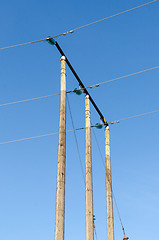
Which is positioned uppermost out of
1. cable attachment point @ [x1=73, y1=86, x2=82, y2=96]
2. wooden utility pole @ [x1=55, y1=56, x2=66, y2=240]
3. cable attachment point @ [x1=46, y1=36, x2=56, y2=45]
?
cable attachment point @ [x1=46, y1=36, x2=56, y2=45]

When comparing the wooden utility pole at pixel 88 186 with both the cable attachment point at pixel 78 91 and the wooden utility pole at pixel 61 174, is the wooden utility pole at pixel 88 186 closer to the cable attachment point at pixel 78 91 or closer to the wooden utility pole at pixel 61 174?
the cable attachment point at pixel 78 91

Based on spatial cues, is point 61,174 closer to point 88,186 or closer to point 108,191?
point 88,186

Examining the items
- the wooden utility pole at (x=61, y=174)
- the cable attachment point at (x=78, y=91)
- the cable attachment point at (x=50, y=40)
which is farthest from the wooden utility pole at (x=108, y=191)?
the cable attachment point at (x=50, y=40)

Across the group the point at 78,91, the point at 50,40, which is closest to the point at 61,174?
the point at 78,91

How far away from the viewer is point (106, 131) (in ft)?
56.9

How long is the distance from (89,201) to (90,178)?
2.85 feet

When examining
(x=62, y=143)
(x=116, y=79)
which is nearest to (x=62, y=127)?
(x=62, y=143)

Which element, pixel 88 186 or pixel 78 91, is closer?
pixel 88 186

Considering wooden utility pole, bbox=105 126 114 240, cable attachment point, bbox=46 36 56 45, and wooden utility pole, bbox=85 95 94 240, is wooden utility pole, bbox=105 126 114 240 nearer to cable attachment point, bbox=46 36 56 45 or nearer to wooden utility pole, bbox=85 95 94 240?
wooden utility pole, bbox=85 95 94 240

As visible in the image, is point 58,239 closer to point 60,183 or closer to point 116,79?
point 60,183

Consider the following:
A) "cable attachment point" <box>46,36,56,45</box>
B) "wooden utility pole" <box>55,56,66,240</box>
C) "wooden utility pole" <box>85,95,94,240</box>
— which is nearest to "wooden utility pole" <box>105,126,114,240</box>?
"wooden utility pole" <box>85,95,94,240</box>

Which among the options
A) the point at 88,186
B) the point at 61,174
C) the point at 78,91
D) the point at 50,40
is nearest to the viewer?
the point at 61,174

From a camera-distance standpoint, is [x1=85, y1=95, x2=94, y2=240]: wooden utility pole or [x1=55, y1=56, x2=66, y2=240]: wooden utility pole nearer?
[x1=55, y1=56, x2=66, y2=240]: wooden utility pole

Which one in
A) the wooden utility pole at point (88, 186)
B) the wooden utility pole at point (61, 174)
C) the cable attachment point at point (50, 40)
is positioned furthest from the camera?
the cable attachment point at point (50, 40)
